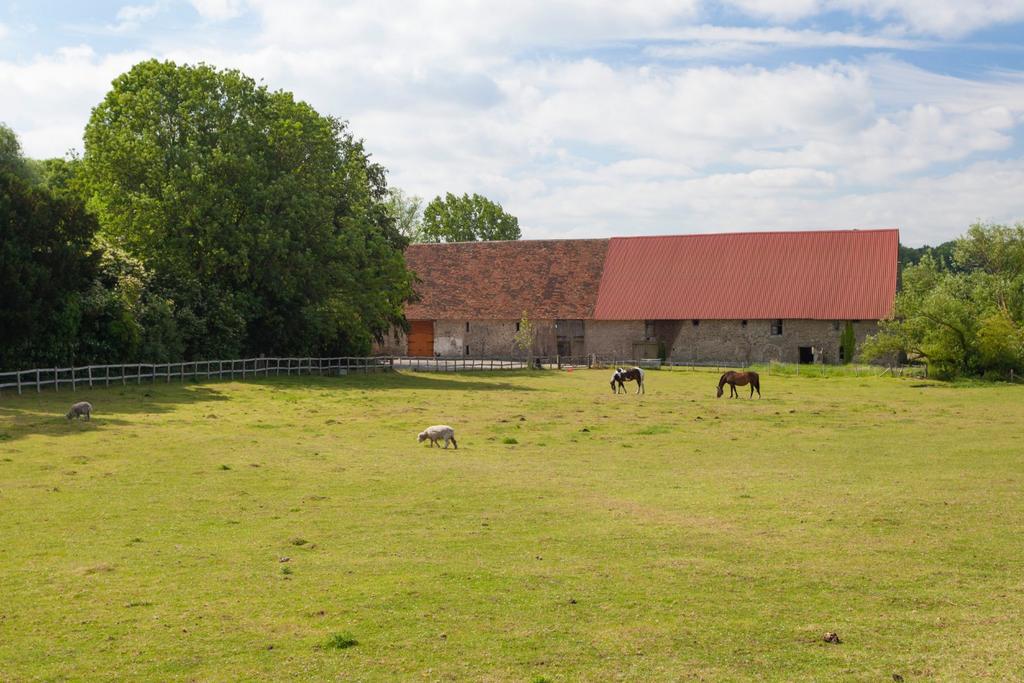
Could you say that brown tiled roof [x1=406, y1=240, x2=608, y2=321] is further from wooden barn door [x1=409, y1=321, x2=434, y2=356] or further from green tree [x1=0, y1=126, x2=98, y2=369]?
green tree [x1=0, y1=126, x2=98, y2=369]

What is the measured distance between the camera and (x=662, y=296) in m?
69.1

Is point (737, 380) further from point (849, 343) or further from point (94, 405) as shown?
point (849, 343)

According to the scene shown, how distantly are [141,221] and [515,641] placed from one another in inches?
1610

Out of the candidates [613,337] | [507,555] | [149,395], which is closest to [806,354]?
[613,337]

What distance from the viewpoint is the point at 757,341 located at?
66000 millimetres

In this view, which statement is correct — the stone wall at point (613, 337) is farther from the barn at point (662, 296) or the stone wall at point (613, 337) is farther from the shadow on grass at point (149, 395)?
the shadow on grass at point (149, 395)

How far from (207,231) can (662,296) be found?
3288 centimetres

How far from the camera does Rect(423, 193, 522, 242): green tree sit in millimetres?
104625

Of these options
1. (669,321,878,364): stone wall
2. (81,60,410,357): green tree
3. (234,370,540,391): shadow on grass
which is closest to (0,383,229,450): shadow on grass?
(234,370,540,391): shadow on grass

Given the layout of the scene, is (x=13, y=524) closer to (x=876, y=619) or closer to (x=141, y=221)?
(x=876, y=619)

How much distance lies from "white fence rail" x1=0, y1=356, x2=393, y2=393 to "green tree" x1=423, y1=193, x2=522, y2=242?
4931cm

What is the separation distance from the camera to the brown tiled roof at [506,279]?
71.8 m

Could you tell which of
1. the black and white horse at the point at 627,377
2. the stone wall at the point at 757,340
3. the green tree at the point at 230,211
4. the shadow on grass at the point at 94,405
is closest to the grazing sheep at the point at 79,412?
the shadow on grass at the point at 94,405

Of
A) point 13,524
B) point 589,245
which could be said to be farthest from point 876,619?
point 589,245
